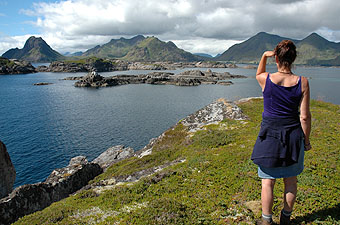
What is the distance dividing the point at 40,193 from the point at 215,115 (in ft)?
71.4

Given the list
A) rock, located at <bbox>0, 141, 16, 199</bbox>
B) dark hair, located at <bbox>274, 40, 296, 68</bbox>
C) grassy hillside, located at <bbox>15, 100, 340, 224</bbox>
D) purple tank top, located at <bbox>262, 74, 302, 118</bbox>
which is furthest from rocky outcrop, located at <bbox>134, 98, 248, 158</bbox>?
dark hair, located at <bbox>274, 40, 296, 68</bbox>

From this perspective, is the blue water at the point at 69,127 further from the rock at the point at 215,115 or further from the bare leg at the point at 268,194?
the bare leg at the point at 268,194

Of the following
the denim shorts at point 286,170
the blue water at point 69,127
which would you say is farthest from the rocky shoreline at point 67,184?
the blue water at point 69,127

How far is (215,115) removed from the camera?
3011 centimetres

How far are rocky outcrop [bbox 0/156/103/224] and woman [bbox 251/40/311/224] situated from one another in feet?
52.4

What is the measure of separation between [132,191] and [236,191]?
5.35 m

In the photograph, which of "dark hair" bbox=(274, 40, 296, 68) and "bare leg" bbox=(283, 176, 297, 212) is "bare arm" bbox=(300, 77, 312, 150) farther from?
"bare leg" bbox=(283, 176, 297, 212)

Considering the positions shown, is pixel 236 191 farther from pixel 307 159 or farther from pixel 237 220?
pixel 307 159

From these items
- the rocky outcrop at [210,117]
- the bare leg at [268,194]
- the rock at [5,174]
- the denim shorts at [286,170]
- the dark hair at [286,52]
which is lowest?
the rock at [5,174]

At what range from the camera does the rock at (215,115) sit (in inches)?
1069

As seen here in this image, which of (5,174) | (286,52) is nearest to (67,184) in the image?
(5,174)

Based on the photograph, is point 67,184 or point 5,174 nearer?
point 67,184

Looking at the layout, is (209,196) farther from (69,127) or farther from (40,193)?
(69,127)

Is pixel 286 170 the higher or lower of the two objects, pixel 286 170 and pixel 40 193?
the higher
